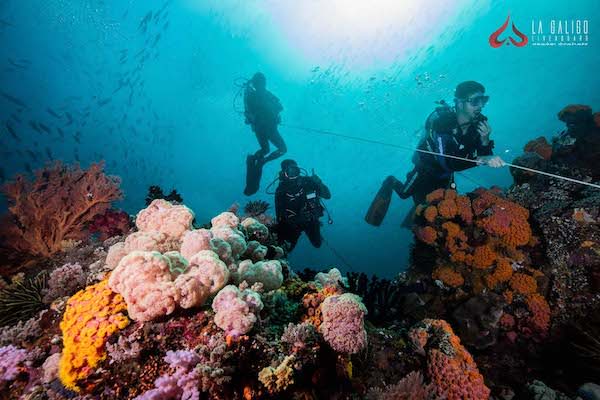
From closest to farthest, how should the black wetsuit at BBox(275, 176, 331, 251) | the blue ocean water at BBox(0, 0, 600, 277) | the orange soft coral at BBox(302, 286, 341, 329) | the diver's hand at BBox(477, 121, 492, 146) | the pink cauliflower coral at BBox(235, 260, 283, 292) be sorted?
the orange soft coral at BBox(302, 286, 341, 329), the pink cauliflower coral at BBox(235, 260, 283, 292), the diver's hand at BBox(477, 121, 492, 146), the black wetsuit at BBox(275, 176, 331, 251), the blue ocean water at BBox(0, 0, 600, 277)

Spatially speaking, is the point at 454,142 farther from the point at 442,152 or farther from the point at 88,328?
the point at 88,328

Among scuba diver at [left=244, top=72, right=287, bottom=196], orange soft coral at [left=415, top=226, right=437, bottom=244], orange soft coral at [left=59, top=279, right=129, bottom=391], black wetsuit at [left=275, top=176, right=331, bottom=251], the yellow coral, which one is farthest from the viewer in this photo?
A: scuba diver at [left=244, top=72, right=287, bottom=196]

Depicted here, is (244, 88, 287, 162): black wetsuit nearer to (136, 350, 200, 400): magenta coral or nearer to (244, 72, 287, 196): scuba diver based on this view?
(244, 72, 287, 196): scuba diver

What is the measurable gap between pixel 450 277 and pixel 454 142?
409cm

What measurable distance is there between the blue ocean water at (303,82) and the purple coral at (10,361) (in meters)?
39.9

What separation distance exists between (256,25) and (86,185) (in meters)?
77.9

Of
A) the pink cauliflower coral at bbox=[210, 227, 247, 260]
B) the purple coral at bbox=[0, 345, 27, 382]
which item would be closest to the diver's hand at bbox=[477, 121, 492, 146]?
the pink cauliflower coral at bbox=[210, 227, 247, 260]

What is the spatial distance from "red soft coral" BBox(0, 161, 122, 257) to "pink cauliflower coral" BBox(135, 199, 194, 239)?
3016 millimetres

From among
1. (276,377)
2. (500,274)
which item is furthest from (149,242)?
(500,274)

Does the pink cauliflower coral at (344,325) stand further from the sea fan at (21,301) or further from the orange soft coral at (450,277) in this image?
the orange soft coral at (450,277)

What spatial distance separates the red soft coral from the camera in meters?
5.80

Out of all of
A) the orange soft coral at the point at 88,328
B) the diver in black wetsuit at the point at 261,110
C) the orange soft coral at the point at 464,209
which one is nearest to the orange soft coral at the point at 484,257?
the orange soft coral at the point at 464,209

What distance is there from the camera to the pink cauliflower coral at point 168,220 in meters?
3.79

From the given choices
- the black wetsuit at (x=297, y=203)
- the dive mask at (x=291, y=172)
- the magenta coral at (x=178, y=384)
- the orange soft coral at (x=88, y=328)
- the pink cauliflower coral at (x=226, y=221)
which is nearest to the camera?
the magenta coral at (x=178, y=384)
